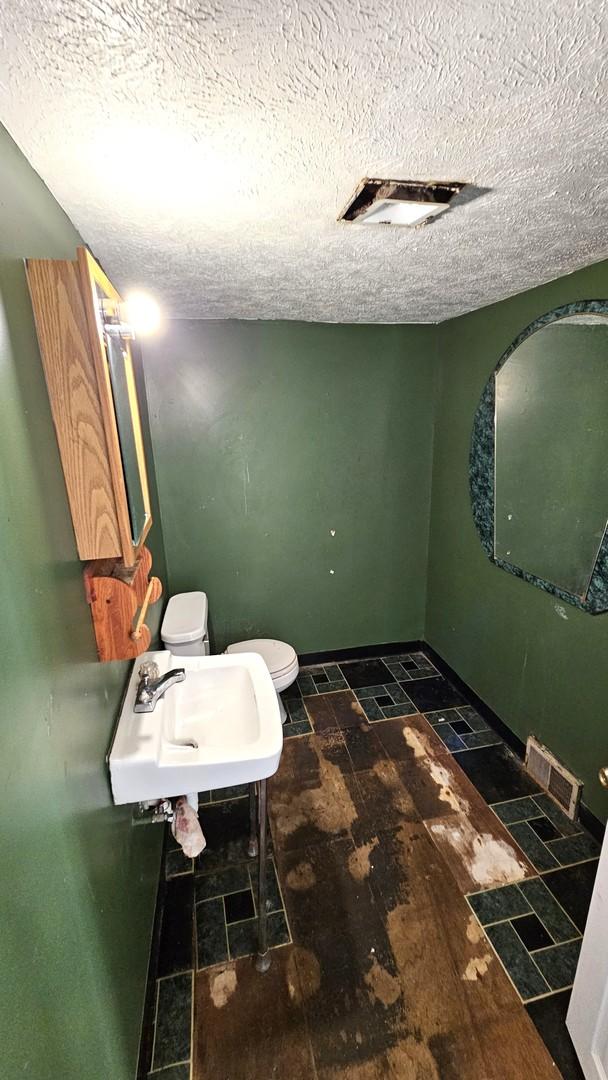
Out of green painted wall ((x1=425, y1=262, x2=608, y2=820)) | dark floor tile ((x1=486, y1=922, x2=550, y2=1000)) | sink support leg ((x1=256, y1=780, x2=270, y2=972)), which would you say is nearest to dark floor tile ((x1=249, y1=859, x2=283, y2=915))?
sink support leg ((x1=256, y1=780, x2=270, y2=972))

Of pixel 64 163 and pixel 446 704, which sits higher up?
pixel 64 163

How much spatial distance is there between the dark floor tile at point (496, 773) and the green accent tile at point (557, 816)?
0.16 ft

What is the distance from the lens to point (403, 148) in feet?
2.78

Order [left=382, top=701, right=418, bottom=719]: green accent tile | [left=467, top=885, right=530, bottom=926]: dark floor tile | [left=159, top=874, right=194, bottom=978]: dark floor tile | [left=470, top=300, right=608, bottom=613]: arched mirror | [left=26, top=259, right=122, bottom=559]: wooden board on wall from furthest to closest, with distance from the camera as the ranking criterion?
[left=382, top=701, right=418, bottom=719]: green accent tile, [left=470, top=300, right=608, bottom=613]: arched mirror, [left=467, top=885, right=530, bottom=926]: dark floor tile, [left=159, top=874, right=194, bottom=978]: dark floor tile, [left=26, top=259, right=122, bottom=559]: wooden board on wall

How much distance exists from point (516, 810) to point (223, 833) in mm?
A: 1267

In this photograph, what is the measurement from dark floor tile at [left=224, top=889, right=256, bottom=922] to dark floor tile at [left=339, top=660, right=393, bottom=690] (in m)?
1.32

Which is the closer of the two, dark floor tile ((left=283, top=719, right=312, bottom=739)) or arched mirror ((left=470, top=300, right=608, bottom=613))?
arched mirror ((left=470, top=300, right=608, bottom=613))

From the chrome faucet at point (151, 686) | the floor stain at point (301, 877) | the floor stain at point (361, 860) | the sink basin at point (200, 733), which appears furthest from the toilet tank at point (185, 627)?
the floor stain at point (361, 860)

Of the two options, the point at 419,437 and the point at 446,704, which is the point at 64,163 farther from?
the point at 446,704

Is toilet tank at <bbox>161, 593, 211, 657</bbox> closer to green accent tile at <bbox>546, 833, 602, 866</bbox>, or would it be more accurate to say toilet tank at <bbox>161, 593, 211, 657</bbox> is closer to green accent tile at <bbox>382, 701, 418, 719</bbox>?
green accent tile at <bbox>382, 701, 418, 719</bbox>

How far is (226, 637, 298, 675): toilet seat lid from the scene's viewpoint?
2285 millimetres

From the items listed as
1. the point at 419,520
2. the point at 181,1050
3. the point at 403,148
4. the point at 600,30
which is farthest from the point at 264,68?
the point at 419,520

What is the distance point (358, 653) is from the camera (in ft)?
10.0

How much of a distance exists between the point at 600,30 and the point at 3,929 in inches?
54.2
